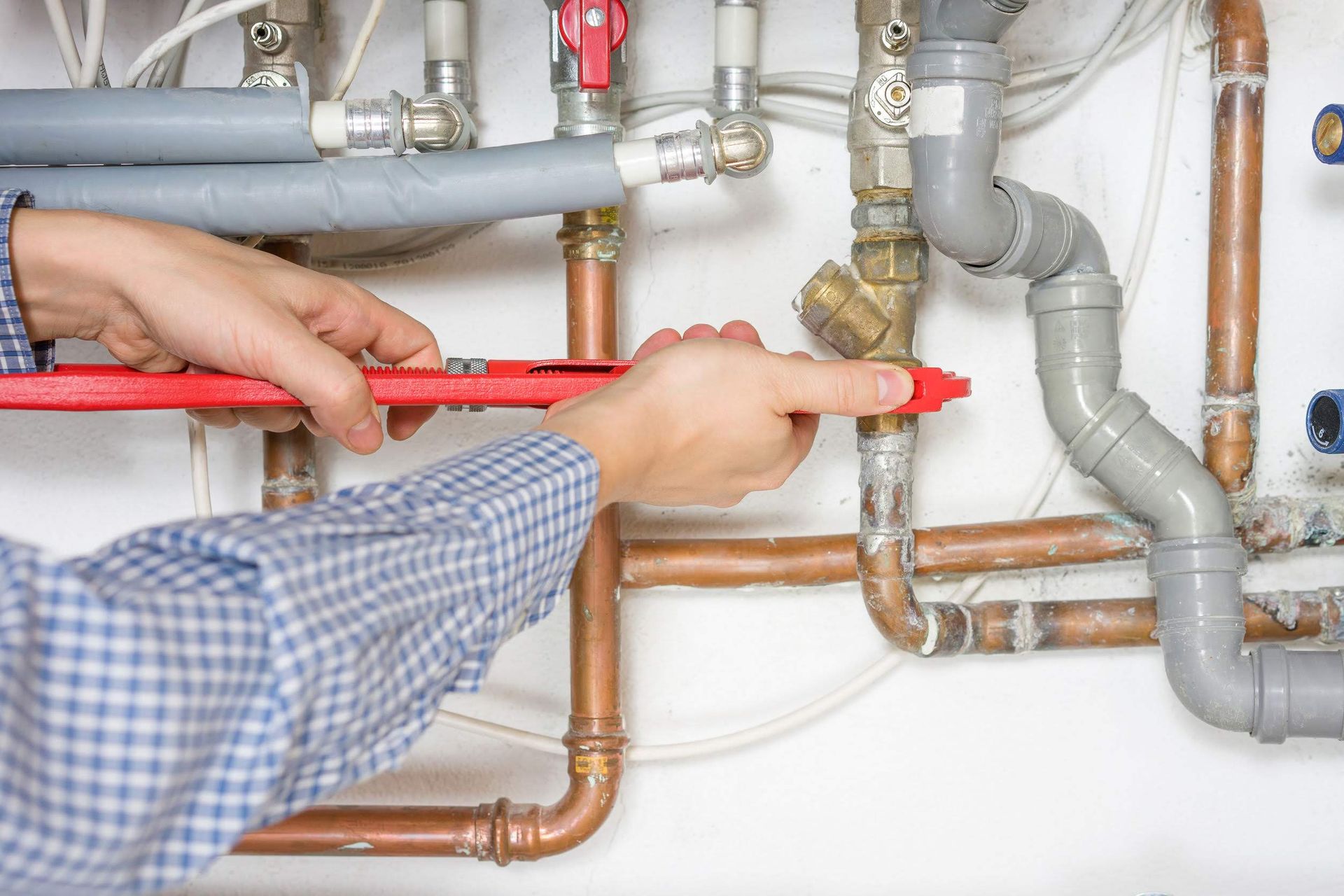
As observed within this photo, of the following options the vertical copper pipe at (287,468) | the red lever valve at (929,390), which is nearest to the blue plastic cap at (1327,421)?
the red lever valve at (929,390)

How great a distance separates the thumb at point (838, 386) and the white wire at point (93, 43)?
56 cm

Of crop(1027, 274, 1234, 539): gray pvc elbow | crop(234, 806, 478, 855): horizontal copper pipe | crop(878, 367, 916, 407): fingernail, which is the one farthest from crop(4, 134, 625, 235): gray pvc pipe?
crop(234, 806, 478, 855): horizontal copper pipe

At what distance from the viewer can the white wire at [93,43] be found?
707 millimetres

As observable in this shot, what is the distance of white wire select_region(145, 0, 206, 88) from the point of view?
731 millimetres

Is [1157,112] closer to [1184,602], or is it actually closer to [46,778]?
[1184,602]

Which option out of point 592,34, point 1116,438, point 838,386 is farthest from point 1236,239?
point 592,34

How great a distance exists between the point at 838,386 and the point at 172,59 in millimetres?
591

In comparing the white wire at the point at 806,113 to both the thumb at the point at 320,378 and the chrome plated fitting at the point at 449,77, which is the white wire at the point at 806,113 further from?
the thumb at the point at 320,378

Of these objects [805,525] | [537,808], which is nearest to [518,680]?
[537,808]

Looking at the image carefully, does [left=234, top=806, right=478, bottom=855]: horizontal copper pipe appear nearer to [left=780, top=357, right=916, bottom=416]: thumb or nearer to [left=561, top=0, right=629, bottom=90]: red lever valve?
[left=780, top=357, right=916, bottom=416]: thumb

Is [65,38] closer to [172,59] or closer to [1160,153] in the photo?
[172,59]

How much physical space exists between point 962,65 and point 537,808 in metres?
0.64

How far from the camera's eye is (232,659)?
35 centimetres

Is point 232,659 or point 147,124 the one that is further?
point 147,124
